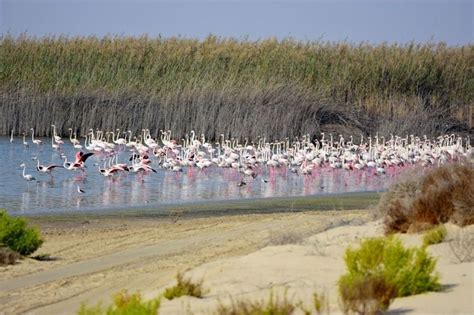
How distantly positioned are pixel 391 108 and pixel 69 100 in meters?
12.1

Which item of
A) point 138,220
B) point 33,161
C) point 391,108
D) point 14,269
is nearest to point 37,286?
point 14,269

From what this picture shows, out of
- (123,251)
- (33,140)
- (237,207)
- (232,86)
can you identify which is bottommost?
(123,251)

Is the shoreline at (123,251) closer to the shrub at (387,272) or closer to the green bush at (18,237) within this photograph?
the green bush at (18,237)

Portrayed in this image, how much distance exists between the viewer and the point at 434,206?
454 inches

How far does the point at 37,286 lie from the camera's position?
10250 mm

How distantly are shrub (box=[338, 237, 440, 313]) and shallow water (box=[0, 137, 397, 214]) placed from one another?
11.2 meters

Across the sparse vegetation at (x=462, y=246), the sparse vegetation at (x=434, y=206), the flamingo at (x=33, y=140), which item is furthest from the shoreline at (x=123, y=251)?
the flamingo at (x=33, y=140)

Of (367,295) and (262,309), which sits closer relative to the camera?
(262,309)

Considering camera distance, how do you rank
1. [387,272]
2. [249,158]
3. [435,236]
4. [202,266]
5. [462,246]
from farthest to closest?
[249,158], [202,266], [435,236], [462,246], [387,272]

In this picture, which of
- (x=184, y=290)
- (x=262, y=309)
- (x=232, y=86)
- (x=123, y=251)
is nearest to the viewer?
(x=262, y=309)

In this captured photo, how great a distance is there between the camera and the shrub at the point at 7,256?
446 inches

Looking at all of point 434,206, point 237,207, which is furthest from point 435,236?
point 237,207

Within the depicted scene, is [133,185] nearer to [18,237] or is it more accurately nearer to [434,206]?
[18,237]

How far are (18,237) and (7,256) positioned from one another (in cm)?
49
